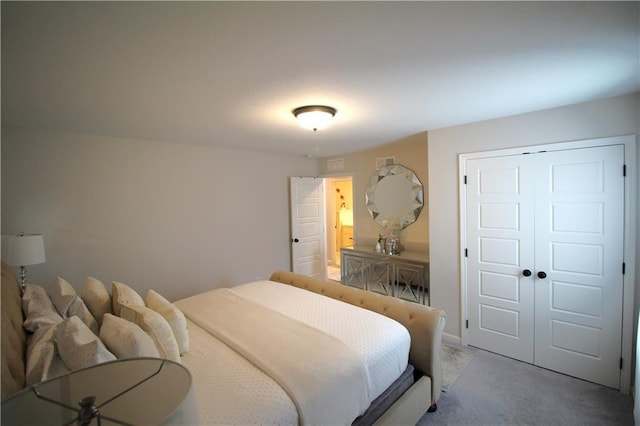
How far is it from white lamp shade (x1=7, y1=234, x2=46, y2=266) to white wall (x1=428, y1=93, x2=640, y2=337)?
380 centimetres

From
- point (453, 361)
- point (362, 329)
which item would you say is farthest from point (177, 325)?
point (453, 361)

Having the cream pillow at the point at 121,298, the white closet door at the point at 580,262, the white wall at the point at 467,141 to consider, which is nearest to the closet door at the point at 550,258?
the white closet door at the point at 580,262

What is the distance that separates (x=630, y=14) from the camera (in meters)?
1.25

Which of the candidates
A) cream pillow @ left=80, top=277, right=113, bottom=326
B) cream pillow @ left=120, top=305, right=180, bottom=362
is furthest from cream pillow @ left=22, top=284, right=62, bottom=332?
cream pillow @ left=120, top=305, right=180, bottom=362

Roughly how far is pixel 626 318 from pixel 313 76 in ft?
10.1

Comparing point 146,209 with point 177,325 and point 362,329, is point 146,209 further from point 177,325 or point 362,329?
point 362,329

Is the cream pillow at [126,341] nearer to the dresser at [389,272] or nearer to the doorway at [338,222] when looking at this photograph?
the dresser at [389,272]

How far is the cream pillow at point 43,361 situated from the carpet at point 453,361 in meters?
2.61

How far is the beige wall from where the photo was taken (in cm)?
406

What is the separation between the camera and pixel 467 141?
2.97m

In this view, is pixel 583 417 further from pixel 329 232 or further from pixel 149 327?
pixel 329 232

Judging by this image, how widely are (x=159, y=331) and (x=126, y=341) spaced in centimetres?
27

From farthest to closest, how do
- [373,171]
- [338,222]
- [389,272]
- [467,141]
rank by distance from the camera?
1. [338,222]
2. [373,171]
3. [389,272]
4. [467,141]

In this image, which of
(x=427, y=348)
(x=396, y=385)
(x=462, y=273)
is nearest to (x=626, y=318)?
(x=462, y=273)
